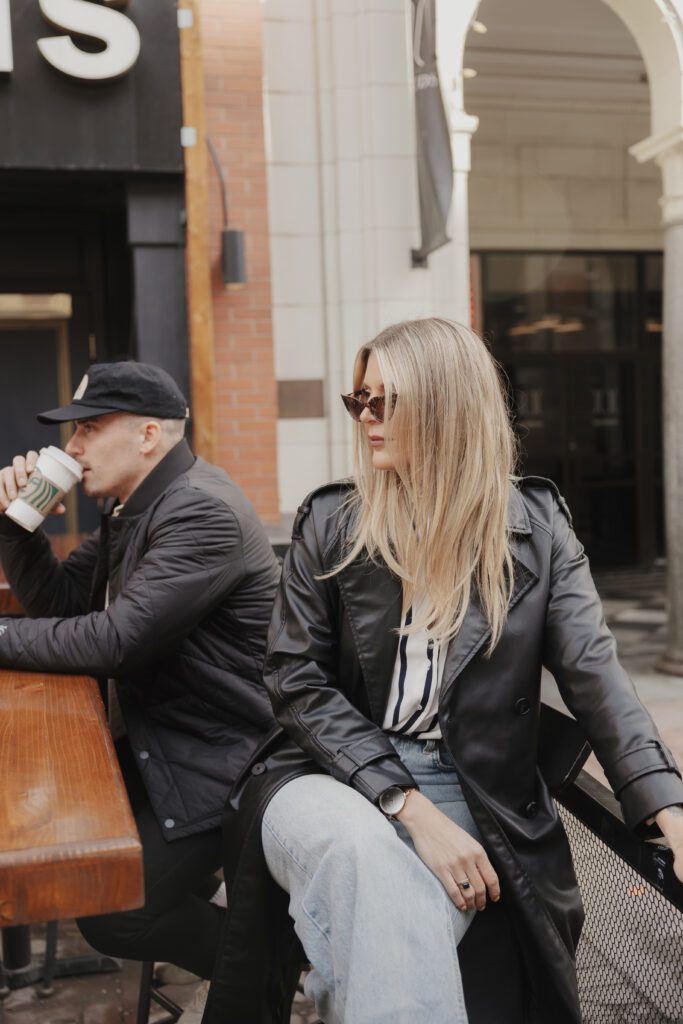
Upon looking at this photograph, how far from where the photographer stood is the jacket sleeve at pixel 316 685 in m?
1.90

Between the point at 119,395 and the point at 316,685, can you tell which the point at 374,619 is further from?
the point at 119,395

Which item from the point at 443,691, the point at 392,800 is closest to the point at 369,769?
the point at 392,800

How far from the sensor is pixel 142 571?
234 cm

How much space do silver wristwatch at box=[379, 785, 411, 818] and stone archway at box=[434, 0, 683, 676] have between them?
184 inches

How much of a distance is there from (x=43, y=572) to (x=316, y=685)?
1.12 m

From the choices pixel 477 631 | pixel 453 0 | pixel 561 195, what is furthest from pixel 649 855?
pixel 561 195

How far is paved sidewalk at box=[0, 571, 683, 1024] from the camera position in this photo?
300 centimetres

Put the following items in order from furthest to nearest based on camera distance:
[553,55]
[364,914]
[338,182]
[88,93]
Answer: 1. [553,55]
2. [338,182]
3. [88,93]
4. [364,914]

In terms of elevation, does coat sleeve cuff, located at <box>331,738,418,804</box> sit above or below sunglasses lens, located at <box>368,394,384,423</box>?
below

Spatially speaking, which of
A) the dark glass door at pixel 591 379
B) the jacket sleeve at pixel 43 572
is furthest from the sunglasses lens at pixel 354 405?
the dark glass door at pixel 591 379

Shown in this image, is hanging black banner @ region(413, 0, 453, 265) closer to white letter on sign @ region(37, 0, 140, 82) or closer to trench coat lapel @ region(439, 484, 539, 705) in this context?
white letter on sign @ region(37, 0, 140, 82)

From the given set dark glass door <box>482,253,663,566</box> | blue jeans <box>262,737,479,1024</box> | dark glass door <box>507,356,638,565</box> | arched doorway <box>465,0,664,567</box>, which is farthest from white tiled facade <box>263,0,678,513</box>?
blue jeans <box>262,737,479,1024</box>

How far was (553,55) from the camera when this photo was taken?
30.3 feet

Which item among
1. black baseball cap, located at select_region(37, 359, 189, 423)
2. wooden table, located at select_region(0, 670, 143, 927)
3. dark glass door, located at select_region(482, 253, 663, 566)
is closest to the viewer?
wooden table, located at select_region(0, 670, 143, 927)
